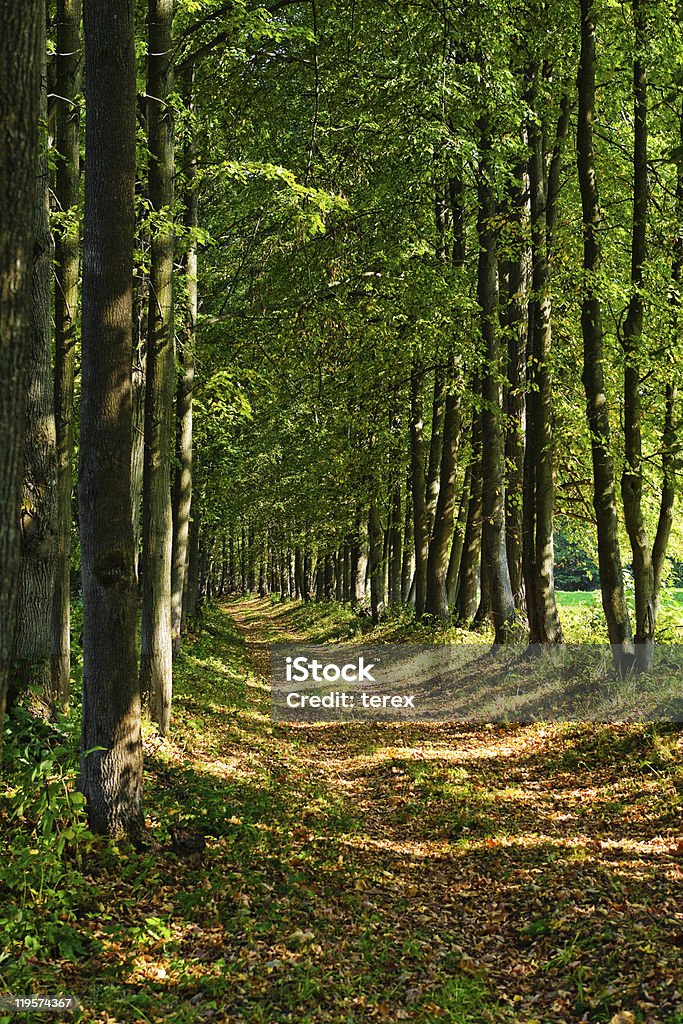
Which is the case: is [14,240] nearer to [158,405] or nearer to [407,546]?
[158,405]

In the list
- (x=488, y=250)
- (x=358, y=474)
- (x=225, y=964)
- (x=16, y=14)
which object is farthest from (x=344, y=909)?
(x=358, y=474)

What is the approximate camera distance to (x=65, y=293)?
981cm

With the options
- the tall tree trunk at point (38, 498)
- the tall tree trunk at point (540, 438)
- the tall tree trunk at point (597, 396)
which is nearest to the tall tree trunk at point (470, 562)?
A: the tall tree trunk at point (540, 438)

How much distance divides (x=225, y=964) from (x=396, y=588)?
26.8 m

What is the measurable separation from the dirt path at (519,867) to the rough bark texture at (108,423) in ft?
7.37

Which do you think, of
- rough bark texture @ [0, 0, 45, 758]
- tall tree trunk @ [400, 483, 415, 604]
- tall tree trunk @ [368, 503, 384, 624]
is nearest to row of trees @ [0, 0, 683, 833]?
rough bark texture @ [0, 0, 45, 758]

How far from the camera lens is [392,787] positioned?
1091 centimetres

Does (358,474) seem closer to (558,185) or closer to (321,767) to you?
(558,185)

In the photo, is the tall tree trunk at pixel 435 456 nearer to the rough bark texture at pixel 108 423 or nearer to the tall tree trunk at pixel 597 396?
the tall tree trunk at pixel 597 396

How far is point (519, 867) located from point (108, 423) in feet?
17.8

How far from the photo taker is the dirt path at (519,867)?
5.46 m

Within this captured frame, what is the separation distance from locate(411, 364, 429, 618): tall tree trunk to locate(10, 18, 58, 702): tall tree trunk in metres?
14.4

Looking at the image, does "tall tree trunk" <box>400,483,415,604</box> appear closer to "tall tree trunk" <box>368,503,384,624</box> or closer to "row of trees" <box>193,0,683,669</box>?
"tall tree trunk" <box>368,503,384,624</box>

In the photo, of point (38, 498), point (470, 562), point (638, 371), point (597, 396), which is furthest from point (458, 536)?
point (38, 498)
